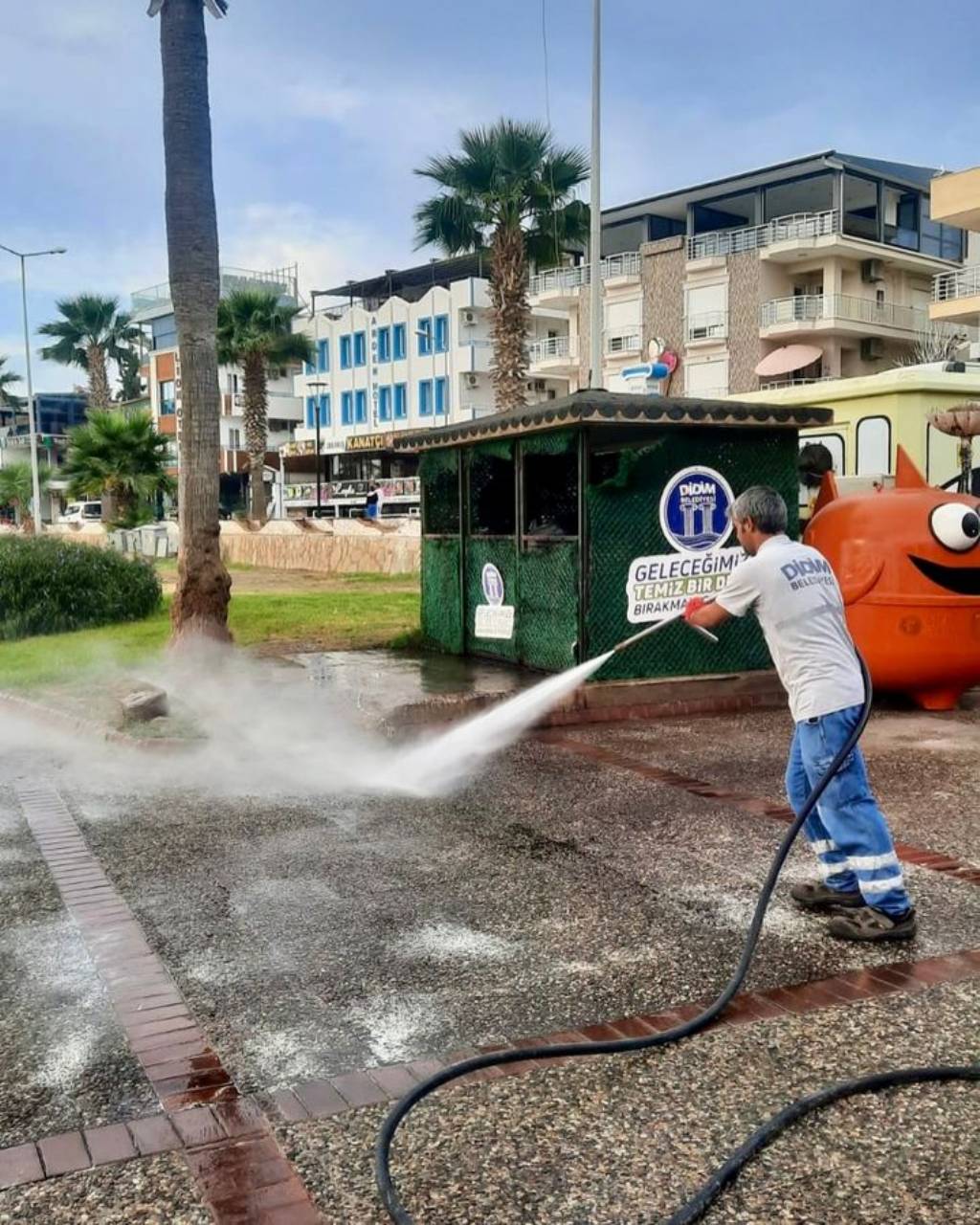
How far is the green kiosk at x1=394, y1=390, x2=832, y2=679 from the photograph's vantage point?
10.1 metres

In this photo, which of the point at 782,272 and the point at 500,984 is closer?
the point at 500,984

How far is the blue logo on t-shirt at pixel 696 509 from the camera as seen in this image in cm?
1027

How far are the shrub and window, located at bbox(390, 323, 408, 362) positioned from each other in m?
44.5

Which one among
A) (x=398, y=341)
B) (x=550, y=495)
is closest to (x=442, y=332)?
(x=398, y=341)

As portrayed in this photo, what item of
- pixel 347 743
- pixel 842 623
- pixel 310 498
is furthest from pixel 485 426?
pixel 310 498

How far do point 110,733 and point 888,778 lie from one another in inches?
218

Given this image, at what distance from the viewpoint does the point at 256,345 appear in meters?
45.3

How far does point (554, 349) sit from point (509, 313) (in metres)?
20.8

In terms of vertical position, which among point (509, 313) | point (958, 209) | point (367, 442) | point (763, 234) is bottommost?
point (367, 442)

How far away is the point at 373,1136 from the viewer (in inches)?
126

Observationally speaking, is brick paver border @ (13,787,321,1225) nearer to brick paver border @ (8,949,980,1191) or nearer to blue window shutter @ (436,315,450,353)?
brick paver border @ (8,949,980,1191)

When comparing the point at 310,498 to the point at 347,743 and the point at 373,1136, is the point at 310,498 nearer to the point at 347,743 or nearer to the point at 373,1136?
the point at 347,743

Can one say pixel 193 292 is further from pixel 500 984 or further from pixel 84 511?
pixel 84 511

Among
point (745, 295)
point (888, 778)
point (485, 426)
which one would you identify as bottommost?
point (888, 778)
